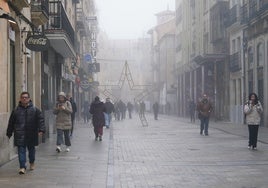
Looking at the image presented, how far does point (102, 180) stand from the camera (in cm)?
1141

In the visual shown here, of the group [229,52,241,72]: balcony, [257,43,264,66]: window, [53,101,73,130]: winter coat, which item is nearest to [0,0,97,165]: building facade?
[53,101,73,130]: winter coat

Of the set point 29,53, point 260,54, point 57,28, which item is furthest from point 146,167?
point 260,54

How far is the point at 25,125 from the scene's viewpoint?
12281 mm

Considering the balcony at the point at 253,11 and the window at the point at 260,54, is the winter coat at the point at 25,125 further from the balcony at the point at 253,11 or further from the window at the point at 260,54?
the window at the point at 260,54

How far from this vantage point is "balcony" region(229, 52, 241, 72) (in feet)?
126

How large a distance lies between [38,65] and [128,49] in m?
116

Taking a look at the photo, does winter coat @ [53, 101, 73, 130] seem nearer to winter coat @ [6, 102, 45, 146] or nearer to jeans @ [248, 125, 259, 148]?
winter coat @ [6, 102, 45, 146]

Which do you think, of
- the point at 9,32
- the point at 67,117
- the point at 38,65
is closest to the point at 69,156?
the point at 67,117

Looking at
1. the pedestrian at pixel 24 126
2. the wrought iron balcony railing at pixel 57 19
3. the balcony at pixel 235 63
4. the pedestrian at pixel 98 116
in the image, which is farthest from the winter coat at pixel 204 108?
the pedestrian at pixel 24 126

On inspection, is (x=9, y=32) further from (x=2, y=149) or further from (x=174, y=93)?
(x=174, y=93)

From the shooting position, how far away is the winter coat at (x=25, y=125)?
12.2m

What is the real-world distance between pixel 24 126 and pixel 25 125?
0.03 meters

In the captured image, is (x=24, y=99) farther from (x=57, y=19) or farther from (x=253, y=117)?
(x=57, y=19)

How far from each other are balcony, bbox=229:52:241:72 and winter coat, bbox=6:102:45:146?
2721 centimetres
